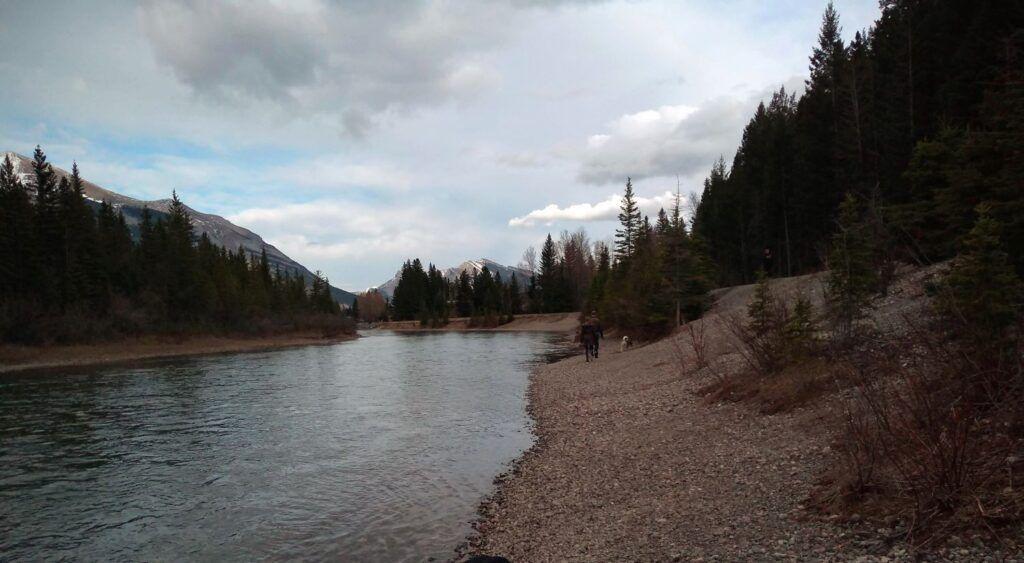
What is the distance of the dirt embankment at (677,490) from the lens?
6348 millimetres

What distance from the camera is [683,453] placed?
11.2 metres

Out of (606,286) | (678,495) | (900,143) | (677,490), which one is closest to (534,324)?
(606,286)

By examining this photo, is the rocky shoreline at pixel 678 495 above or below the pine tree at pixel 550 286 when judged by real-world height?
below

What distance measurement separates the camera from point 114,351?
53469mm

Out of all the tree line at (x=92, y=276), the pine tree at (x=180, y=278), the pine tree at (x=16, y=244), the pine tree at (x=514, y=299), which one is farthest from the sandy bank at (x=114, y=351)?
the pine tree at (x=514, y=299)

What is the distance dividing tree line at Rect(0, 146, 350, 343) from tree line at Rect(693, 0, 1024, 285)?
62.8 metres

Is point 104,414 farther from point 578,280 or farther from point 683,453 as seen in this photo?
Answer: point 578,280

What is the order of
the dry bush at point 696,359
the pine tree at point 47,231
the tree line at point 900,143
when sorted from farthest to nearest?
the pine tree at point 47,231 < the dry bush at point 696,359 < the tree line at point 900,143

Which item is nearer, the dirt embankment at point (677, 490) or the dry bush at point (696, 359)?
the dirt embankment at point (677, 490)

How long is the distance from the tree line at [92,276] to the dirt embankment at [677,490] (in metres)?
56.2

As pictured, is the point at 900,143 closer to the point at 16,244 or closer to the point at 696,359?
the point at 696,359

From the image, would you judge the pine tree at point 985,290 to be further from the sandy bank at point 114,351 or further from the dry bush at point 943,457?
the sandy bank at point 114,351

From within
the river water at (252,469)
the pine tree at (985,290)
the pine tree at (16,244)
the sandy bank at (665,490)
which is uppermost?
the pine tree at (16,244)

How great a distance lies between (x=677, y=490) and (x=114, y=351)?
196 ft
